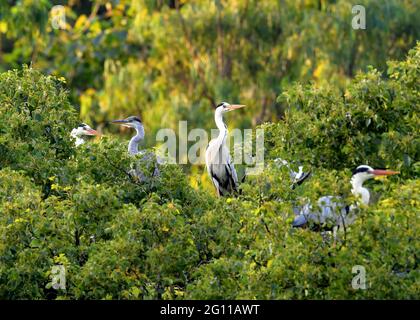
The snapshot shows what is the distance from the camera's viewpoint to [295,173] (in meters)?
12.0

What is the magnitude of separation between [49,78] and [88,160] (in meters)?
1.20

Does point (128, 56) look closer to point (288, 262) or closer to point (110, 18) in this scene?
point (110, 18)

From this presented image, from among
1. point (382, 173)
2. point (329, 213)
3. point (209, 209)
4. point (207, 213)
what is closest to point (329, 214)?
point (329, 213)

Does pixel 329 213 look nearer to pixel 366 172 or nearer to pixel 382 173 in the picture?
pixel 366 172

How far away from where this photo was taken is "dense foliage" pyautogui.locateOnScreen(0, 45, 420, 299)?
356 inches

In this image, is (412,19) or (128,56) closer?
(412,19)

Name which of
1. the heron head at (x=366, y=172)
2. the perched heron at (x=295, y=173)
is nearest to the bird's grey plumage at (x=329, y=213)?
the heron head at (x=366, y=172)

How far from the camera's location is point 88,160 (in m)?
→ 11.2

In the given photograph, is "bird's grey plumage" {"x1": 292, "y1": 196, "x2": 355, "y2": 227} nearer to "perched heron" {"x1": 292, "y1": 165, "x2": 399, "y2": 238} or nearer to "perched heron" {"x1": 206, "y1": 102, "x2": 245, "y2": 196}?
"perched heron" {"x1": 292, "y1": 165, "x2": 399, "y2": 238}

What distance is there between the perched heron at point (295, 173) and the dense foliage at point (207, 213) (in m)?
0.09

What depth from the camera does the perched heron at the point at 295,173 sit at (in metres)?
11.3

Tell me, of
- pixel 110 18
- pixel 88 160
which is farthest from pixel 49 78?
pixel 110 18

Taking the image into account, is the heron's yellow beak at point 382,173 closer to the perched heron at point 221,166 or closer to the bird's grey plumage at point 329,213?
the bird's grey plumage at point 329,213

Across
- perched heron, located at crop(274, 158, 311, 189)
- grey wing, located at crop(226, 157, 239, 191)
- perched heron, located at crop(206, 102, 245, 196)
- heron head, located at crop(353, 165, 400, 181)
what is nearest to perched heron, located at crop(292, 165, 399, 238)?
heron head, located at crop(353, 165, 400, 181)
